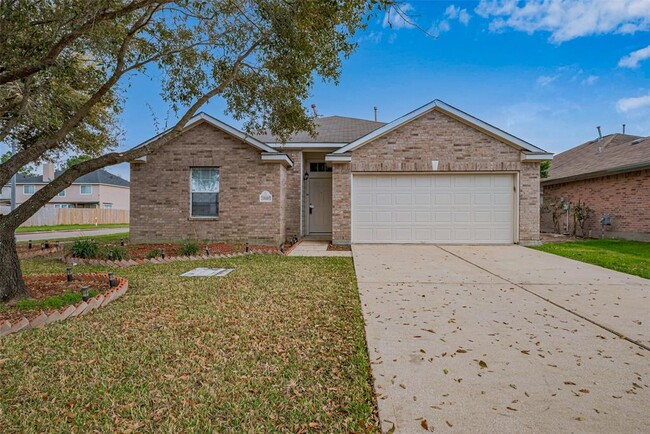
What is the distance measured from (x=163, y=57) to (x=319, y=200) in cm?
751

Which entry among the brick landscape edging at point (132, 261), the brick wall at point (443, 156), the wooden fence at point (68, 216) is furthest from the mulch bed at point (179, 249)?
the wooden fence at point (68, 216)

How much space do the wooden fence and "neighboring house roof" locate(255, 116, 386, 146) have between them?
2278 centimetres

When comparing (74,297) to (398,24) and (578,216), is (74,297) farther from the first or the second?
(578,216)

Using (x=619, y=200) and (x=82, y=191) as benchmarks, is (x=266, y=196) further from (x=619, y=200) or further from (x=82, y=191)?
(x=82, y=191)

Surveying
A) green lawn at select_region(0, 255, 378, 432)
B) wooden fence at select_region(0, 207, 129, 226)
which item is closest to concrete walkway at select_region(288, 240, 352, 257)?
green lawn at select_region(0, 255, 378, 432)

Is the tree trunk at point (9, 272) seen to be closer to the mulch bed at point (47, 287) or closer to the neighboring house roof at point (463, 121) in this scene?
the mulch bed at point (47, 287)

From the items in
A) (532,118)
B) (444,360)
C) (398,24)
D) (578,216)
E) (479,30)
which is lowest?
(444,360)

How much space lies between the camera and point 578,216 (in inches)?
582

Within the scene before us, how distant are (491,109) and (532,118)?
2.28 meters

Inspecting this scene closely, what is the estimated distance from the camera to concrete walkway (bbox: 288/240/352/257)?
30.5 ft

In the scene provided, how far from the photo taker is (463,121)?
1078cm

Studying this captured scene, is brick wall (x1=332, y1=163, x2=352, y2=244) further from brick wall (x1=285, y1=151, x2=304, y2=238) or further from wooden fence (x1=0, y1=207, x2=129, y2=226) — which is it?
wooden fence (x1=0, y1=207, x2=129, y2=226)

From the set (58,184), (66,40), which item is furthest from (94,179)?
(58,184)

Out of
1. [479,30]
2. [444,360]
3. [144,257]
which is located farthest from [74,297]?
[479,30]
